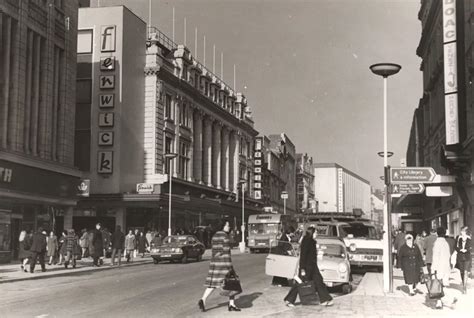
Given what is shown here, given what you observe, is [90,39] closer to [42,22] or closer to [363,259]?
[42,22]

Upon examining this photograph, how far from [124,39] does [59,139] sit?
45.9 feet

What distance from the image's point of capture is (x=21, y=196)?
2973 cm

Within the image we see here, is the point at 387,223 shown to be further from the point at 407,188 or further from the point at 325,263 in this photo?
the point at 325,263

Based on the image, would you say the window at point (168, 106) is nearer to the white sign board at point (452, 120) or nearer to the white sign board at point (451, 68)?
the white sign board at point (451, 68)

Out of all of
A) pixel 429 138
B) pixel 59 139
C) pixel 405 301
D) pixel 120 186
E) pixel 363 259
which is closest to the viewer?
pixel 405 301

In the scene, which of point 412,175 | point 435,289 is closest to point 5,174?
point 412,175

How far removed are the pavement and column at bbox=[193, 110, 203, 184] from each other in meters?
37.9

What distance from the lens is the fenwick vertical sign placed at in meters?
31.3

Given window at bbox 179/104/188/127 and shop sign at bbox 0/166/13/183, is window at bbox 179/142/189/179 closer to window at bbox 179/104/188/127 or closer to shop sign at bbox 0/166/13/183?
window at bbox 179/104/188/127

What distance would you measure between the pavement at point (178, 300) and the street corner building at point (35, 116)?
1019cm

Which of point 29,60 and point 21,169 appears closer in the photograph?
point 21,169

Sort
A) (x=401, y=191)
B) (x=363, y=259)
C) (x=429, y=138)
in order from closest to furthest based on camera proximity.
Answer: (x=401, y=191) < (x=363, y=259) < (x=429, y=138)

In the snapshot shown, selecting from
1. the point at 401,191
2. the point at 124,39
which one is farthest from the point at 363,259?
the point at 124,39

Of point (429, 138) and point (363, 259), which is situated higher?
point (429, 138)
